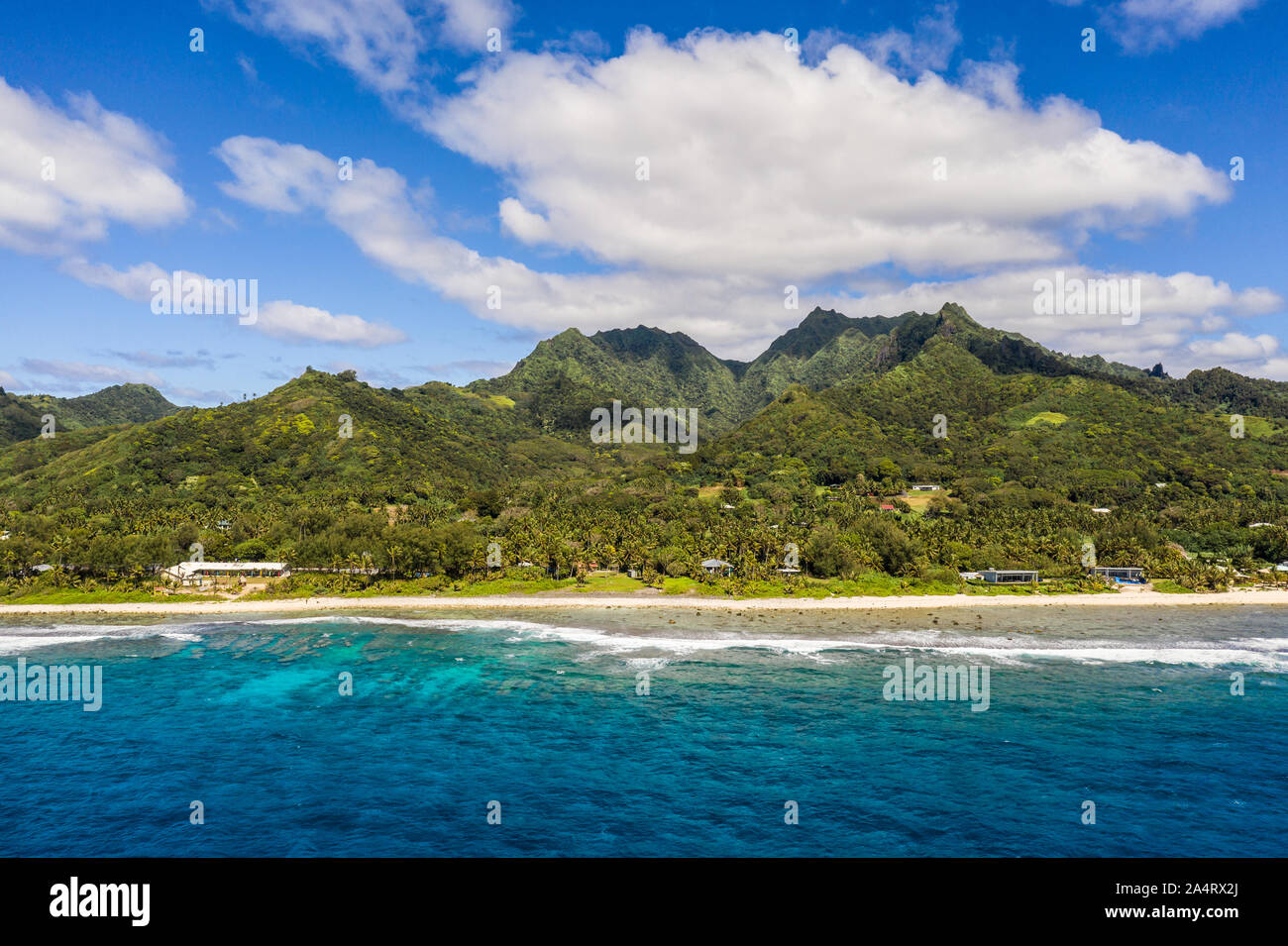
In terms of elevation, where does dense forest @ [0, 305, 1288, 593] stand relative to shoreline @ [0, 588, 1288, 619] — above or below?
above

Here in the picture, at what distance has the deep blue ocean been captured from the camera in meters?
33.7

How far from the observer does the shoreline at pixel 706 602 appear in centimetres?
8431

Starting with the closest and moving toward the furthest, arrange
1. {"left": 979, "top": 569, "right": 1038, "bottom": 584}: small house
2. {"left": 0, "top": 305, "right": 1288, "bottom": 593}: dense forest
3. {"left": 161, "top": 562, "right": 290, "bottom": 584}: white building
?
{"left": 979, "top": 569, "right": 1038, "bottom": 584}: small house
{"left": 161, "top": 562, "right": 290, "bottom": 584}: white building
{"left": 0, "top": 305, "right": 1288, "bottom": 593}: dense forest

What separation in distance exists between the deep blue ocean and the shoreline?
35.6ft

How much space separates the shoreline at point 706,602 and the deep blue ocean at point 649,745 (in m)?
10.9

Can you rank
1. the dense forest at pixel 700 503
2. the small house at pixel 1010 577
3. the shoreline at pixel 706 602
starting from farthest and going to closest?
the dense forest at pixel 700 503 < the small house at pixel 1010 577 < the shoreline at pixel 706 602

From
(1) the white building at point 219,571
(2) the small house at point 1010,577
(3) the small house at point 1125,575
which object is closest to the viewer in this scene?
(2) the small house at point 1010,577

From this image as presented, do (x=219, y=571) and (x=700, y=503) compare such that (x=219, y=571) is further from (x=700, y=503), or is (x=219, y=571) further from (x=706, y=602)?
(x=700, y=503)

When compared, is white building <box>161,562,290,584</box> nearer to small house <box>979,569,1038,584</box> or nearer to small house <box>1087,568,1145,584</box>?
small house <box>979,569,1038,584</box>

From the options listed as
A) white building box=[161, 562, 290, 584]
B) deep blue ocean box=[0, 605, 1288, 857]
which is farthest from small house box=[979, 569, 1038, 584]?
white building box=[161, 562, 290, 584]

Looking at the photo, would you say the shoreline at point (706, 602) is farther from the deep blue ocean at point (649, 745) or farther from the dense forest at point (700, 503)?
the deep blue ocean at point (649, 745)

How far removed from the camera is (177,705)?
52.2m

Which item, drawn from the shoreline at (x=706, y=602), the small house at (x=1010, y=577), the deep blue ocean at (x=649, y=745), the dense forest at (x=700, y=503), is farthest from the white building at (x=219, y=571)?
the small house at (x=1010, y=577)

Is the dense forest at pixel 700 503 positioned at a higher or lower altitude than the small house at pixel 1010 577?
higher
